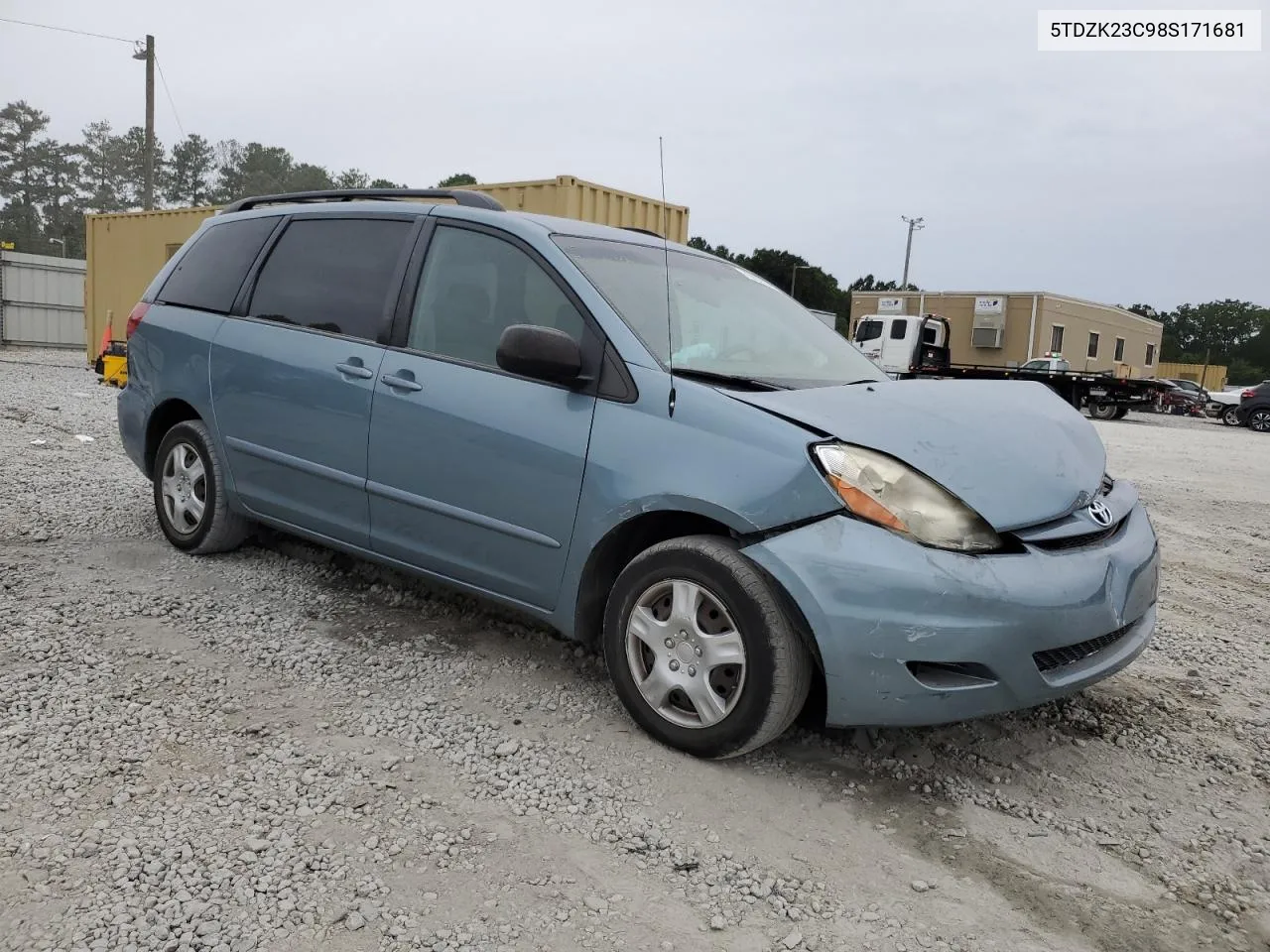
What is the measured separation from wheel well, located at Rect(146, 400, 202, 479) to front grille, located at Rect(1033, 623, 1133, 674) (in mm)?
3889

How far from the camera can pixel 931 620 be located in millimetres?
2572

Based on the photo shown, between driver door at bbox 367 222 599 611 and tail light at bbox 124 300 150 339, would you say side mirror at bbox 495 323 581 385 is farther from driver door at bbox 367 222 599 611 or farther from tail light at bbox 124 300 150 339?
tail light at bbox 124 300 150 339

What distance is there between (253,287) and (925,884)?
3765mm

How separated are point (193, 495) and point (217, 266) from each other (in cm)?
113

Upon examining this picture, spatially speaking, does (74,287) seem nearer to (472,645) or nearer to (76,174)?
(472,645)

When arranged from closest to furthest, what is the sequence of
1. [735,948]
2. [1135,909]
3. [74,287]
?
[735,948] → [1135,909] → [74,287]

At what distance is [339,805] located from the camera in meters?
2.59

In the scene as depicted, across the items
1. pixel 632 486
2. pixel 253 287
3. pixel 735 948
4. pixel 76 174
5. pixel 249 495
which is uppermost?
pixel 76 174

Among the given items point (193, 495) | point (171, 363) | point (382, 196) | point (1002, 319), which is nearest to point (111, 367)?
point (171, 363)

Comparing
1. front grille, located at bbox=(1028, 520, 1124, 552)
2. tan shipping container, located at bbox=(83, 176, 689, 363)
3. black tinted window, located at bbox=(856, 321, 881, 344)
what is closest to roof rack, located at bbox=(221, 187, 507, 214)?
front grille, located at bbox=(1028, 520, 1124, 552)

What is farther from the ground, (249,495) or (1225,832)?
(249,495)

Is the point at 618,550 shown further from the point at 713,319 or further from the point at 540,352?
the point at 713,319

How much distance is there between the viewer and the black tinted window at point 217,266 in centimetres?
457

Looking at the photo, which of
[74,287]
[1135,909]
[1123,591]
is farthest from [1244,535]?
[74,287]
